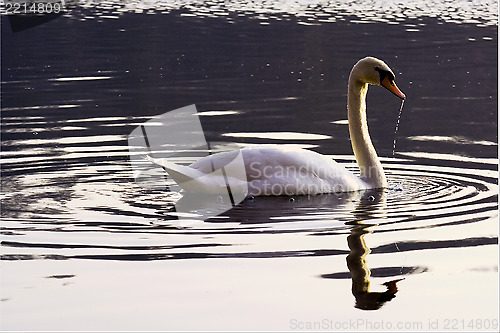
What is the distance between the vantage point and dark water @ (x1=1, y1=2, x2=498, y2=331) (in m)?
6.57

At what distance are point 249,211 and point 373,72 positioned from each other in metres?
2.33

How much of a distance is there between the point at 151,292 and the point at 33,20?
2777 centimetres

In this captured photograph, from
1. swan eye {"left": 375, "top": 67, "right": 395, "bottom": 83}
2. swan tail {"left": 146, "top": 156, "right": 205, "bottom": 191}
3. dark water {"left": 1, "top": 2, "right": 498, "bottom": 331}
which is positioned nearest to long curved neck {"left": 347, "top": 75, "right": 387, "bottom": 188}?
swan eye {"left": 375, "top": 67, "right": 395, "bottom": 83}

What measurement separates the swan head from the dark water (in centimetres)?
105

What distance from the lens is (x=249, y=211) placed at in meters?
9.41

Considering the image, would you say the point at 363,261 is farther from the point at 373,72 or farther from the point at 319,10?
the point at 319,10

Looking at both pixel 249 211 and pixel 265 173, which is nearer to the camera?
pixel 249 211

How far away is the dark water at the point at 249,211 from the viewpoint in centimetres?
657

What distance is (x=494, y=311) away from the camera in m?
6.50

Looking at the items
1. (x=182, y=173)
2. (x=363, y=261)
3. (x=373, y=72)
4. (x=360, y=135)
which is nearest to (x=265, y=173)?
(x=182, y=173)

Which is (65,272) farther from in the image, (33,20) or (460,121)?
(33,20)

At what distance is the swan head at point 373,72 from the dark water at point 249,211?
3.45ft

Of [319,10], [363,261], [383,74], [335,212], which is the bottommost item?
[319,10]

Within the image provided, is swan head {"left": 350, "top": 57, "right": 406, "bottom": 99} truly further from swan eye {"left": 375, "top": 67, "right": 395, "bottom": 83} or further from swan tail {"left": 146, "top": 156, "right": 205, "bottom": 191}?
swan tail {"left": 146, "top": 156, "right": 205, "bottom": 191}
